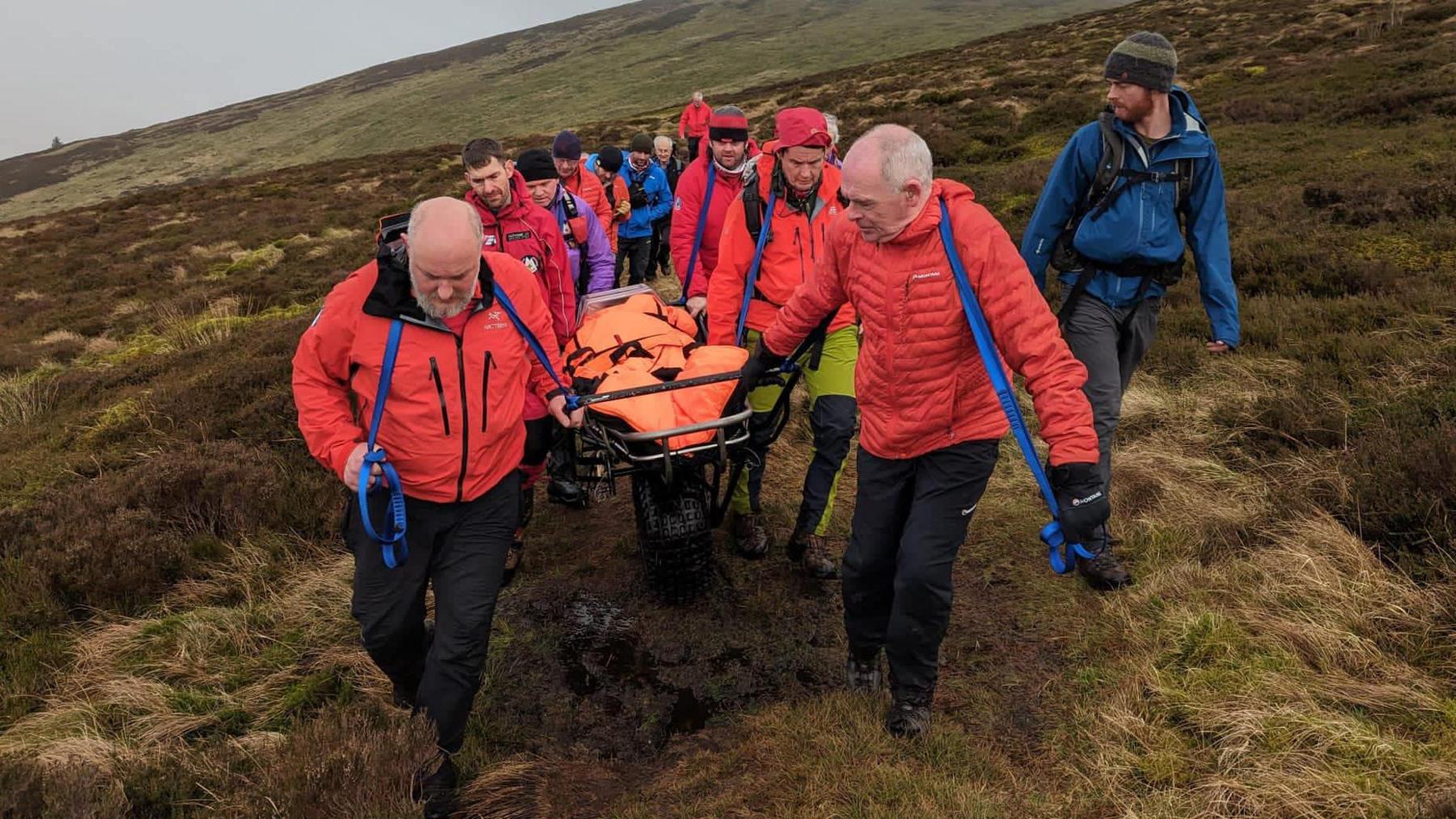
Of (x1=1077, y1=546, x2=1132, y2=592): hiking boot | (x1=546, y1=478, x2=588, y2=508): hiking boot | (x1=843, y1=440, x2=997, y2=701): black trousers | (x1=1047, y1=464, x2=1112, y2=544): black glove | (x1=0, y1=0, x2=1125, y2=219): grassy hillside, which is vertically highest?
(x1=0, y1=0, x2=1125, y2=219): grassy hillside

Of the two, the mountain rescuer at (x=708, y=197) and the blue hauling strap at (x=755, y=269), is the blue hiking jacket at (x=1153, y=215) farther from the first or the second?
the mountain rescuer at (x=708, y=197)

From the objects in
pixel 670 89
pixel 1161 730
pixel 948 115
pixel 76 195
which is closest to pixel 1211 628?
pixel 1161 730

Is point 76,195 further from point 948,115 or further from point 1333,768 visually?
point 1333,768

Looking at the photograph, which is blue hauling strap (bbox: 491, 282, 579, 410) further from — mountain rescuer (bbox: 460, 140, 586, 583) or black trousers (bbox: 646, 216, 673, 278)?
black trousers (bbox: 646, 216, 673, 278)

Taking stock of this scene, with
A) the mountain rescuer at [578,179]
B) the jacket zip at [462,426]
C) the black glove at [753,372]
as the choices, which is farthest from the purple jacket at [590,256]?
the jacket zip at [462,426]

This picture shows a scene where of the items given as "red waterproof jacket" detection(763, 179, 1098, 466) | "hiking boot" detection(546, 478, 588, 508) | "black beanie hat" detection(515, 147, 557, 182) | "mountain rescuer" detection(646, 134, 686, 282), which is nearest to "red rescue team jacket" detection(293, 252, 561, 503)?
"red waterproof jacket" detection(763, 179, 1098, 466)

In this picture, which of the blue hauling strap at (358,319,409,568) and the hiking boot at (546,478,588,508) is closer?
the blue hauling strap at (358,319,409,568)

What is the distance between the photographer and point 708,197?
5926mm

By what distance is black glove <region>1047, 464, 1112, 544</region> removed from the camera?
8.95 feet

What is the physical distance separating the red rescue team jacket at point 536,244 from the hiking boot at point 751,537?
1.74 metres

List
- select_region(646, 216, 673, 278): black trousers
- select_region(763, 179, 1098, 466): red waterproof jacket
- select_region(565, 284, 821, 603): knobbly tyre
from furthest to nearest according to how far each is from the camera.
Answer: select_region(646, 216, 673, 278): black trousers, select_region(565, 284, 821, 603): knobbly tyre, select_region(763, 179, 1098, 466): red waterproof jacket

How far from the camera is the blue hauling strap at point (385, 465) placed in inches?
120

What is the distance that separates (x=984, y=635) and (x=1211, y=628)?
106cm

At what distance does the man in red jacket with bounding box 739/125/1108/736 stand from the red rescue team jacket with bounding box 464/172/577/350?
2.20 metres
